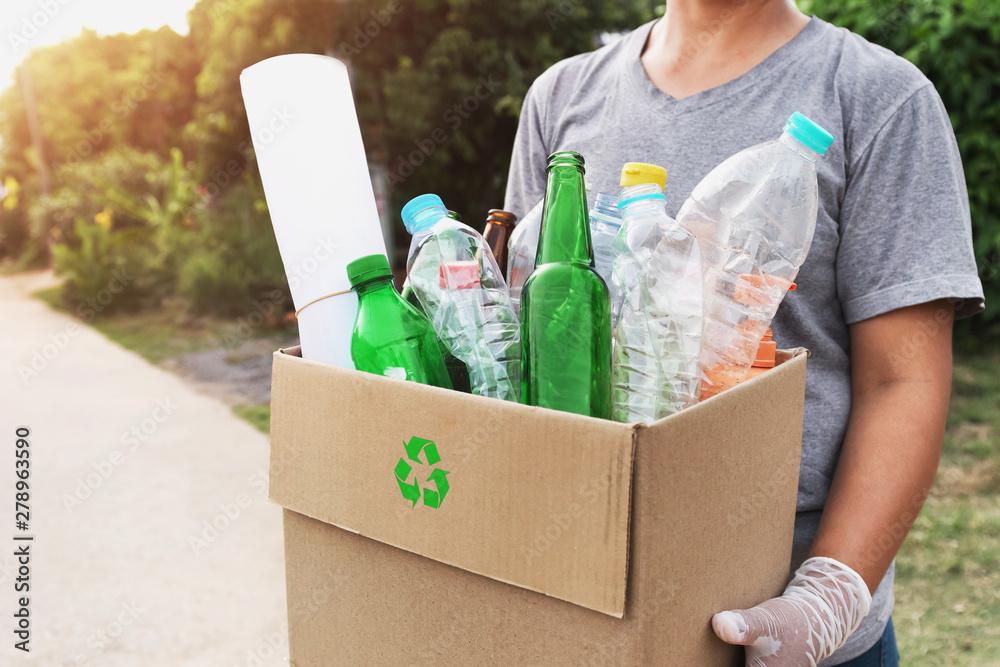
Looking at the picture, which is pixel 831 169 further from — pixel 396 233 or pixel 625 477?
pixel 396 233

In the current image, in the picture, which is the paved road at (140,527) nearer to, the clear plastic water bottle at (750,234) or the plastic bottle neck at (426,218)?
the plastic bottle neck at (426,218)

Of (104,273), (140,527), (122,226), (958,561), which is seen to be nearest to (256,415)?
(140,527)

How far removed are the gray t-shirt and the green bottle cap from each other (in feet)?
1.80

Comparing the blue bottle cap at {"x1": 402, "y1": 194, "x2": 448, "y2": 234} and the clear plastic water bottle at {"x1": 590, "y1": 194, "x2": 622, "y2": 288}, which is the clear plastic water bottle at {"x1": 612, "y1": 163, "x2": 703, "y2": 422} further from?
the blue bottle cap at {"x1": 402, "y1": 194, "x2": 448, "y2": 234}

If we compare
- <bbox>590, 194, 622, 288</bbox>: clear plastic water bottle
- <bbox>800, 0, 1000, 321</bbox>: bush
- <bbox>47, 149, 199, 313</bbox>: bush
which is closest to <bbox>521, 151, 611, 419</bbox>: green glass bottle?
<bbox>590, 194, 622, 288</bbox>: clear plastic water bottle

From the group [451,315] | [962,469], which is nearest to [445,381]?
[451,315]

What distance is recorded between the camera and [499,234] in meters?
1.17

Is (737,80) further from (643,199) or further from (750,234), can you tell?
(643,199)

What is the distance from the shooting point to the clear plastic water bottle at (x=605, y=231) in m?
1.00

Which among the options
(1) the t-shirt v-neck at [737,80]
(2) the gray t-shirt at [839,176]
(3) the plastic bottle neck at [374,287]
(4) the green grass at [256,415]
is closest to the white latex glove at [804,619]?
(2) the gray t-shirt at [839,176]

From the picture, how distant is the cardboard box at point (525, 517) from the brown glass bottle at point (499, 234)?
335 mm

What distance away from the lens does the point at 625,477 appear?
733 mm

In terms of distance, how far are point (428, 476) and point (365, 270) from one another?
252 mm

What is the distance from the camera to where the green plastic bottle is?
0.95 metres
